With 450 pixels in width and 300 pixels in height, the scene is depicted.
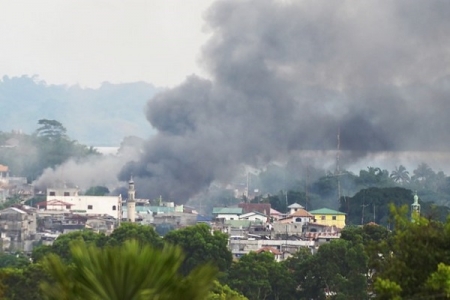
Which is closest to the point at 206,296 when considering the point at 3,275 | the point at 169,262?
the point at 169,262

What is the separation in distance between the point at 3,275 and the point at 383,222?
5854cm

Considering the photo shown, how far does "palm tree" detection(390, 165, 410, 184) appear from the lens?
131525mm

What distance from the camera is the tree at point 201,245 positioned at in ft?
182

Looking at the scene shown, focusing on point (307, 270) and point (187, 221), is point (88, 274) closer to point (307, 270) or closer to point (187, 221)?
point (307, 270)

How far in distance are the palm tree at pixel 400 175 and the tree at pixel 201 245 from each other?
238 ft

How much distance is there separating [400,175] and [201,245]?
76.5 meters

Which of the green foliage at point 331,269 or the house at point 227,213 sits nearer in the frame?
the green foliage at point 331,269

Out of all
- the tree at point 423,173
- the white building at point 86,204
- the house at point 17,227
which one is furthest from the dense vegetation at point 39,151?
the house at point 17,227

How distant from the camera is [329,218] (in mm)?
94625

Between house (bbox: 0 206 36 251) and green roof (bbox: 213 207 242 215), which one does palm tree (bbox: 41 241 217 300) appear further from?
green roof (bbox: 213 207 242 215)

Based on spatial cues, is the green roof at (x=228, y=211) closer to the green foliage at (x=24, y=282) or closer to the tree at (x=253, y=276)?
the tree at (x=253, y=276)

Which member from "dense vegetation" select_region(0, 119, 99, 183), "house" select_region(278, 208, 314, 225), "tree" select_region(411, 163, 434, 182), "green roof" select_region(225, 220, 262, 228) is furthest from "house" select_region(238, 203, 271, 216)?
"tree" select_region(411, 163, 434, 182)

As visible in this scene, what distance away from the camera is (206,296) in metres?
12.3

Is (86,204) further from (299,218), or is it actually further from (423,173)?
(423,173)
